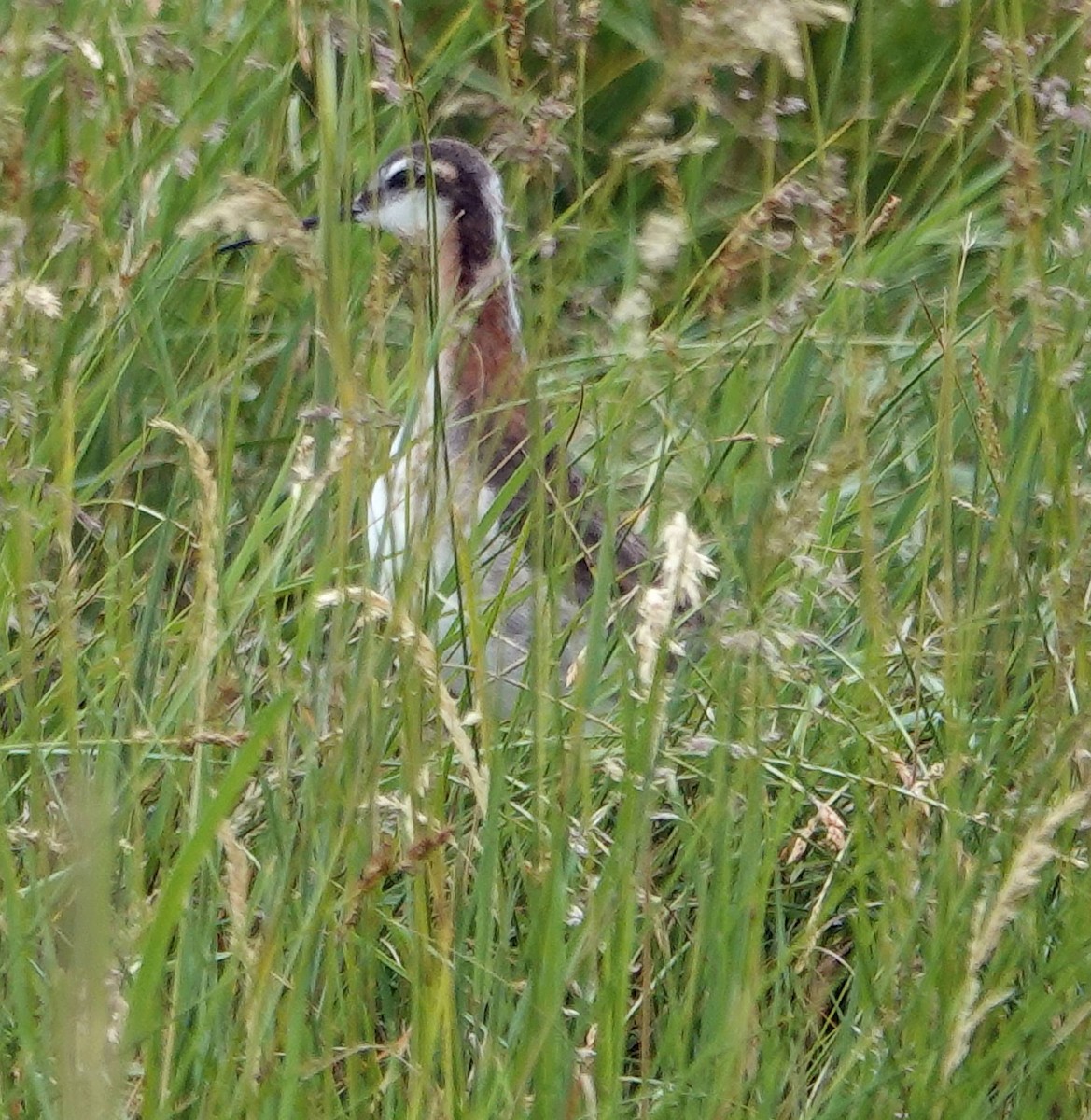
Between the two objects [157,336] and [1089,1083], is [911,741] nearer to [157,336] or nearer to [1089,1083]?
[1089,1083]

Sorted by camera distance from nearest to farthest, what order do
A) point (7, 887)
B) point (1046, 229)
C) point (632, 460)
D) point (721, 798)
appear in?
point (7, 887)
point (721, 798)
point (1046, 229)
point (632, 460)

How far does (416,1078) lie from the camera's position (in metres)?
1.45

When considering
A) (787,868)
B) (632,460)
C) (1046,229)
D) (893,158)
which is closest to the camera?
(787,868)

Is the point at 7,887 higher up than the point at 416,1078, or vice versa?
the point at 7,887

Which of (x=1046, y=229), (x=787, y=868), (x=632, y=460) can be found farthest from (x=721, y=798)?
(x=632, y=460)

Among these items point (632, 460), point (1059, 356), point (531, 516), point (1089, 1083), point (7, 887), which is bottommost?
point (632, 460)

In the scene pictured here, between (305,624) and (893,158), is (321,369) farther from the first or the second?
(893,158)

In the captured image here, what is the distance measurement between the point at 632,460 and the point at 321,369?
169 cm

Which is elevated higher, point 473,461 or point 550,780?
point 473,461

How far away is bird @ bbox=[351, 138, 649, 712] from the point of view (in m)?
1.52

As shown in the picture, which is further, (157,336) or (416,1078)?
(157,336)

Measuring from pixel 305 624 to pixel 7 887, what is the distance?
0.38m

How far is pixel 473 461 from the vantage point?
1.85 metres

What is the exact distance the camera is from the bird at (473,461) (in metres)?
1.52
